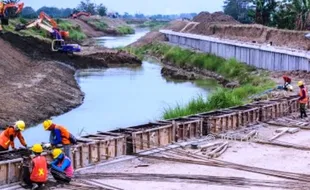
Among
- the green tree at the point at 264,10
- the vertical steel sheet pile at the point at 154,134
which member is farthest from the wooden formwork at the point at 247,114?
Answer: the green tree at the point at 264,10

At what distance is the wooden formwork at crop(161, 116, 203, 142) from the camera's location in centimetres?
2123

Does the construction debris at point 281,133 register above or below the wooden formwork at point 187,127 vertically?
below

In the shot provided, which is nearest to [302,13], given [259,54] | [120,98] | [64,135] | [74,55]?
[259,54]

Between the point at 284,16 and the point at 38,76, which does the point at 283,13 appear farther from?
the point at 38,76

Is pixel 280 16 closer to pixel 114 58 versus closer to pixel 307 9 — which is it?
pixel 307 9

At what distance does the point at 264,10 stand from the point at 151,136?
49.2 metres

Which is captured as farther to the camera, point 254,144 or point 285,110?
point 285,110

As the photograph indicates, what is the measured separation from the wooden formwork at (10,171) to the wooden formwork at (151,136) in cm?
448

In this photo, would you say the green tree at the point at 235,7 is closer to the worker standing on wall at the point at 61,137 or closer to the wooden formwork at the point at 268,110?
the wooden formwork at the point at 268,110

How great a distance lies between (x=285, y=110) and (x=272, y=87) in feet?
26.9

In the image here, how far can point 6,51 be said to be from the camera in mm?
49312

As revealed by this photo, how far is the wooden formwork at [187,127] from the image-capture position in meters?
21.2

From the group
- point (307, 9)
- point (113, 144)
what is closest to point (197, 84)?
point (307, 9)

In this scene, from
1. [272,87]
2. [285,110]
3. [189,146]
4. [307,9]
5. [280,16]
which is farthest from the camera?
[280,16]
